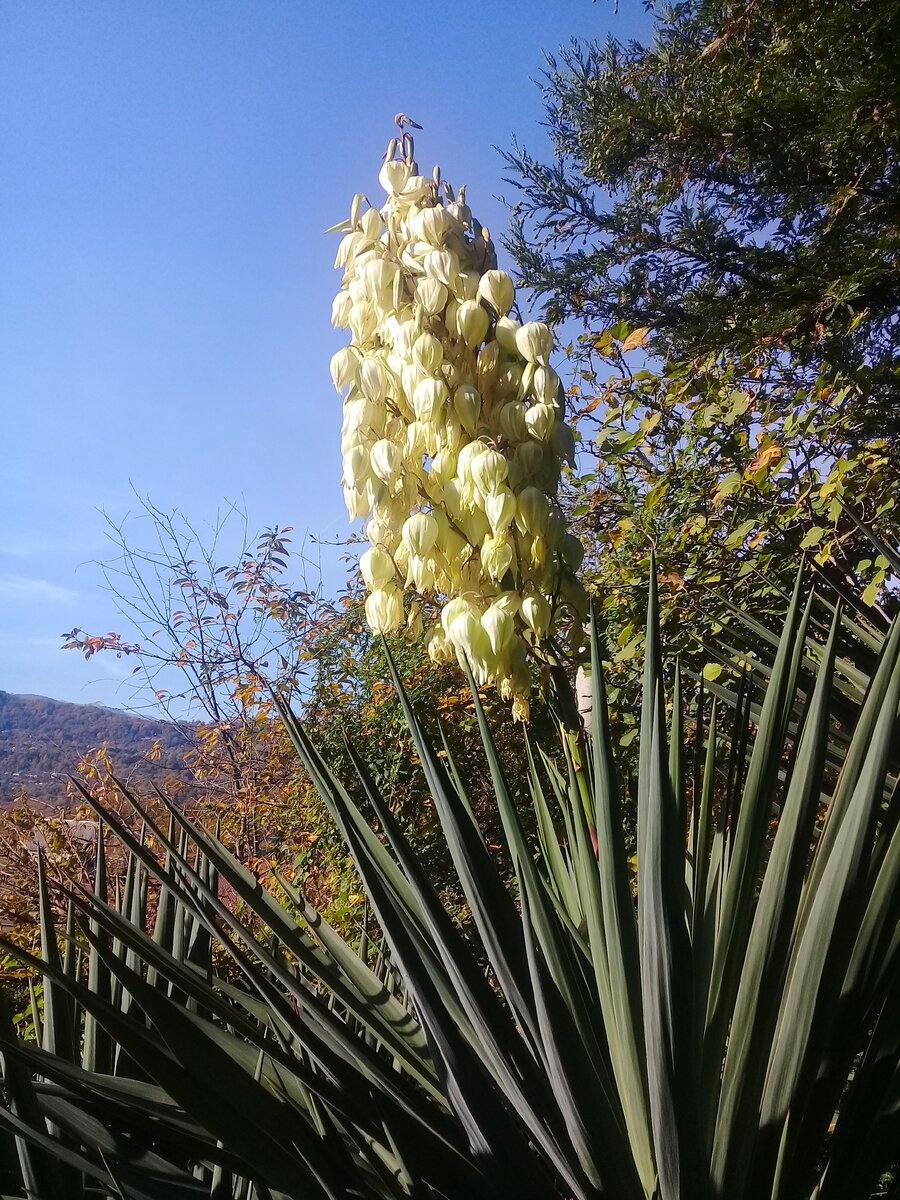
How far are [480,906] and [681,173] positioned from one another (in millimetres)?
5870

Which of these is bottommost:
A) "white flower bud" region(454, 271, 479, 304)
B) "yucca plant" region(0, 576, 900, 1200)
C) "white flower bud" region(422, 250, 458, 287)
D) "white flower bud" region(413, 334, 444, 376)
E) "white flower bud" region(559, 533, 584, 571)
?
"yucca plant" region(0, 576, 900, 1200)

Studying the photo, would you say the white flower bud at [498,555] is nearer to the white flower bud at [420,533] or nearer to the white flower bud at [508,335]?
the white flower bud at [420,533]

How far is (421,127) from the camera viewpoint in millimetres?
1690

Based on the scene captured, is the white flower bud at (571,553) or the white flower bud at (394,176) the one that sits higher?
the white flower bud at (394,176)

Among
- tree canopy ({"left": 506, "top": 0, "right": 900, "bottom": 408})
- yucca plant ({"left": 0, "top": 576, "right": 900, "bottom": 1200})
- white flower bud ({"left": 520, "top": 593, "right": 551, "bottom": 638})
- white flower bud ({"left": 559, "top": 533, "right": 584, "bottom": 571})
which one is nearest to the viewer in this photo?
yucca plant ({"left": 0, "top": 576, "right": 900, "bottom": 1200})

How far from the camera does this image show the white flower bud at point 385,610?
1.58 meters

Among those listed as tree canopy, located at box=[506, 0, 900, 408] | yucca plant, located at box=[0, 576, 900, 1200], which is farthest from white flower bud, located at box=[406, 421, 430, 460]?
tree canopy, located at box=[506, 0, 900, 408]

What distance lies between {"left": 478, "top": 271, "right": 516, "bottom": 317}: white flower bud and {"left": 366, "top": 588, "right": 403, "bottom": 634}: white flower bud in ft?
1.93

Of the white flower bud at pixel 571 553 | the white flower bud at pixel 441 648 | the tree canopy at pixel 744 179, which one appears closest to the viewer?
the white flower bud at pixel 571 553

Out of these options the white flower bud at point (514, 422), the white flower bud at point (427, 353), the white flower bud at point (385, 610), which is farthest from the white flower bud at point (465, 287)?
the white flower bud at point (385, 610)

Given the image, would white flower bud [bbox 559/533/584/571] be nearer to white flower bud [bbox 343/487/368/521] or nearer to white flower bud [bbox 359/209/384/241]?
white flower bud [bbox 343/487/368/521]

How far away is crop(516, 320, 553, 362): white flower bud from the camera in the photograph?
1.42 m

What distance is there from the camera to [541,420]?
1410mm

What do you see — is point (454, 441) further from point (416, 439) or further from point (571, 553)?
point (571, 553)
